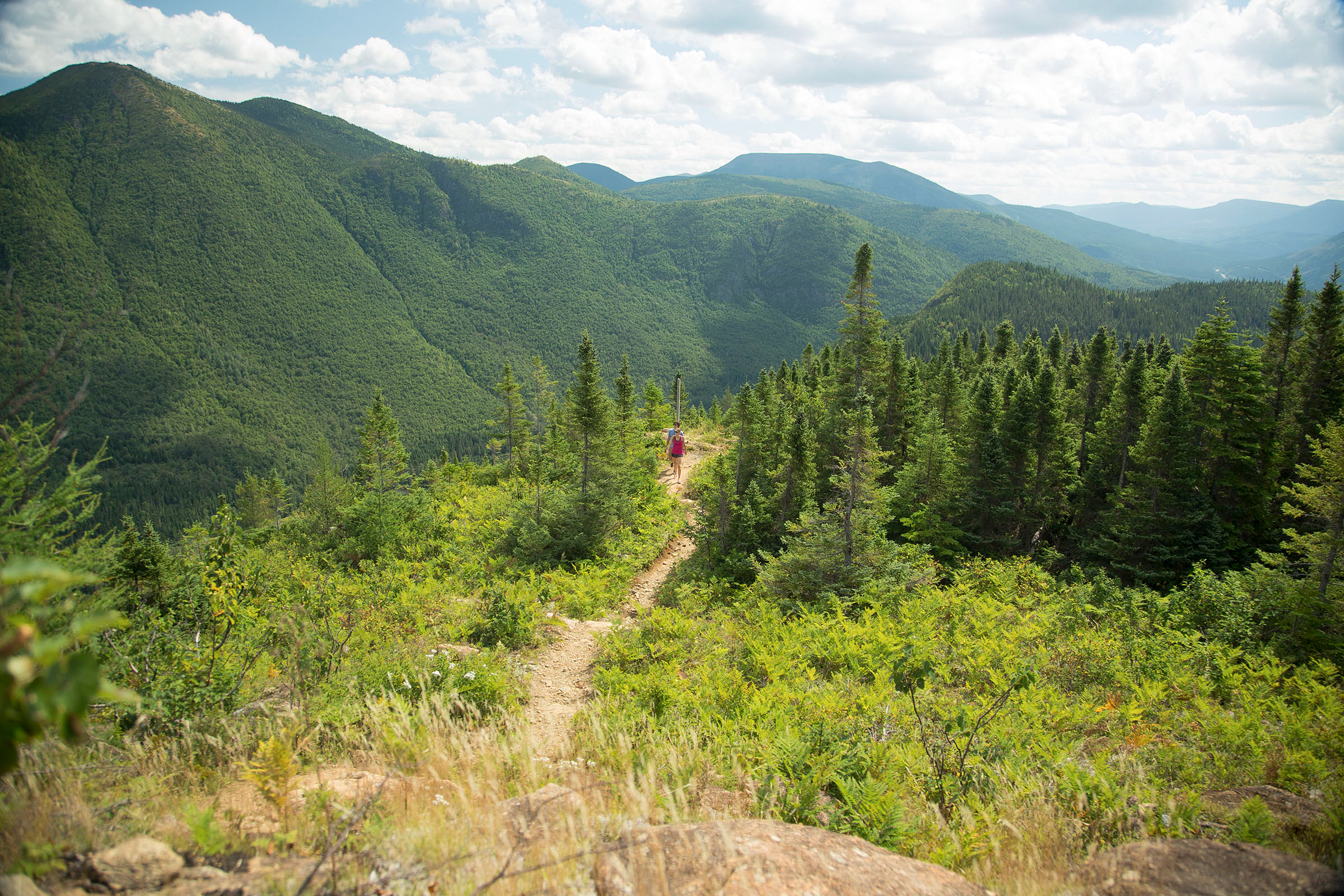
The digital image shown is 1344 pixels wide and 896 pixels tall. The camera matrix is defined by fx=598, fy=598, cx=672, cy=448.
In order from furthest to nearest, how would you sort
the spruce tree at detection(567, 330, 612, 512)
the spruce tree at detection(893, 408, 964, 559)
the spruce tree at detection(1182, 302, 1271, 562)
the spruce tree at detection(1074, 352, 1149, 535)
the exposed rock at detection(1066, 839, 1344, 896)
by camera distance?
the spruce tree at detection(1074, 352, 1149, 535)
the spruce tree at detection(1182, 302, 1271, 562)
the spruce tree at detection(893, 408, 964, 559)
the spruce tree at detection(567, 330, 612, 512)
the exposed rock at detection(1066, 839, 1344, 896)

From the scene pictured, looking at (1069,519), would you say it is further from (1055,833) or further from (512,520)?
(1055,833)

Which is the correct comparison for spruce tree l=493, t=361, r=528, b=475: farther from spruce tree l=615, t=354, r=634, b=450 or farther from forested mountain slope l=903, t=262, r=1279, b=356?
forested mountain slope l=903, t=262, r=1279, b=356

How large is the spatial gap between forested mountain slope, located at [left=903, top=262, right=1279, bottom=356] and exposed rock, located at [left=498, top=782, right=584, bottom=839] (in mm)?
150665

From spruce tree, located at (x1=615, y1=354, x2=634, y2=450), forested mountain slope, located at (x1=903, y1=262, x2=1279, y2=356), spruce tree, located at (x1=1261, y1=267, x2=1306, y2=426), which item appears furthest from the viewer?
forested mountain slope, located at (x1=903, y1=262, x2=1279, y2=356)

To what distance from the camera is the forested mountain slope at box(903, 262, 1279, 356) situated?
148 meters

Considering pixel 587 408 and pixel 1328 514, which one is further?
pixel 587 408

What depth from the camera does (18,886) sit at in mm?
2594

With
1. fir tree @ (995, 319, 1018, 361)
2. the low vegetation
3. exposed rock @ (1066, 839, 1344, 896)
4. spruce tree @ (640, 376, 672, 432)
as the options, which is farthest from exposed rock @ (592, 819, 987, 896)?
fir tree @ (995, 319, 1018, 361)

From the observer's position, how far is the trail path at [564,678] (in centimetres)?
690

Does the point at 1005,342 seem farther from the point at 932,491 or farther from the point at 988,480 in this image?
the point at 932,491

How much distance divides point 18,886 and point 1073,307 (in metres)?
193

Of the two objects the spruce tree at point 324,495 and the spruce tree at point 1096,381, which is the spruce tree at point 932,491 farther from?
the spruce tree at point 324,495

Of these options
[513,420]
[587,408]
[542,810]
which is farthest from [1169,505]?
[513,420]

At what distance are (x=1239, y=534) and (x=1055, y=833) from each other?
93.4 feet
